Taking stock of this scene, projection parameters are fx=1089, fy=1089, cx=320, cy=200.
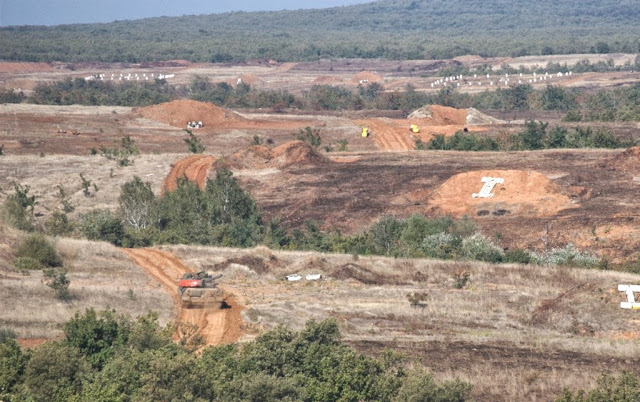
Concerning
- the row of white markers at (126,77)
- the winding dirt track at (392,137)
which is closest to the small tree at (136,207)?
the winding dirt track at (392,137)

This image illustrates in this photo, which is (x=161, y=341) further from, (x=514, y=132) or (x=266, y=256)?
(x=514, y=132)

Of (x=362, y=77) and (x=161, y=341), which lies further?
(x=362, y=77)

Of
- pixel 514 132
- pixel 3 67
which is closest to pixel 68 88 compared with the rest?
pixel 3 67

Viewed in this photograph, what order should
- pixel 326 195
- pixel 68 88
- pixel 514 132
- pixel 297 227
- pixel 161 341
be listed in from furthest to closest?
pixel 68 88 → pixel 514 132 → pixel 326 195 → pixel 297 227 → pixel 161 341

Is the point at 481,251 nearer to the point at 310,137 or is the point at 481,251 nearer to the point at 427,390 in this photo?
the point at 427,390

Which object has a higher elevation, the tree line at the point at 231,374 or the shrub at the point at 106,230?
the tree line at the point at 231,374

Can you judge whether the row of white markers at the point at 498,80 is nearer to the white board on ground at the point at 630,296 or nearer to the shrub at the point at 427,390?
the white board on ground at the point at 630,296
